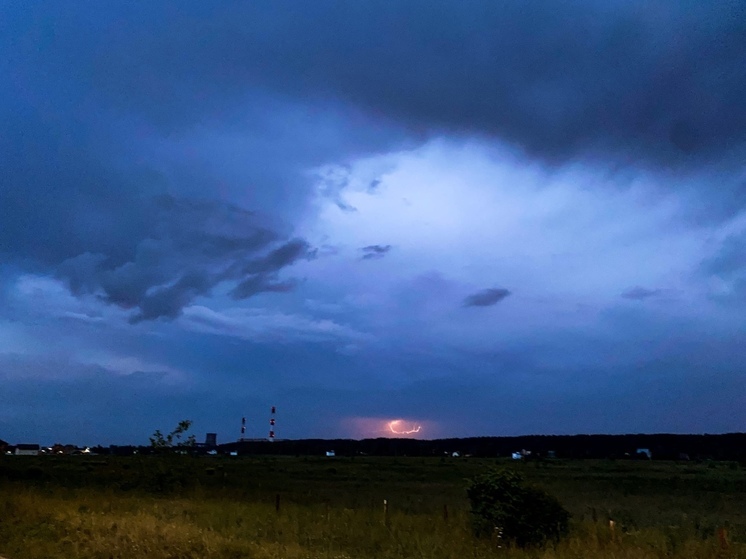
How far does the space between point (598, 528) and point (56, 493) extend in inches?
936

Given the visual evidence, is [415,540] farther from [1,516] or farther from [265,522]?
[1,516]

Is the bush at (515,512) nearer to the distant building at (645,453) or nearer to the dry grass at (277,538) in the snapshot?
the dry grass at (277,538)

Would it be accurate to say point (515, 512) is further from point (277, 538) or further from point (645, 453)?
point (645, 453)

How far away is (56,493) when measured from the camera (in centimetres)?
3016

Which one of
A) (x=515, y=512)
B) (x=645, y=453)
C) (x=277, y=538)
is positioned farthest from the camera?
(x=645, y=453)

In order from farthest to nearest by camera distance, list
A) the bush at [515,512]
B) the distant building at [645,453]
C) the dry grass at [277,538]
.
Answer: the distant building at [645,453], the bush at [515,512], the dry grass at [277,538]

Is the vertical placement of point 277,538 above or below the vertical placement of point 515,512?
below

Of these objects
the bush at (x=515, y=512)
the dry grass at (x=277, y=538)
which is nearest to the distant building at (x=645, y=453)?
the dry grass at (x=277, y=538)

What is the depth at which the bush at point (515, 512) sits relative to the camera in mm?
17297

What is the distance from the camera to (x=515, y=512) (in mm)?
17438

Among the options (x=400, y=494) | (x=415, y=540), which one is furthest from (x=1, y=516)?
(x=400, y=494)

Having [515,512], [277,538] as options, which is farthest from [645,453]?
[277,538]

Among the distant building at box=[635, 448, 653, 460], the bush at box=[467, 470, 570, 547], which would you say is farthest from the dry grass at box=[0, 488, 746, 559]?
the distant building at box=[635, 448, 653, 460]

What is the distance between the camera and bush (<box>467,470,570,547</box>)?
17.3 metres
